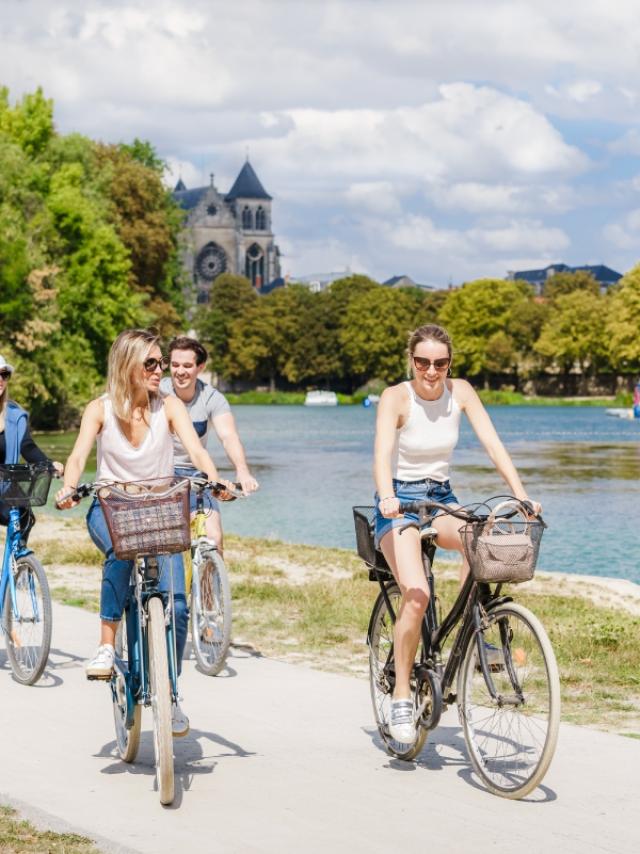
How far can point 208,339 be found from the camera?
14088 cm

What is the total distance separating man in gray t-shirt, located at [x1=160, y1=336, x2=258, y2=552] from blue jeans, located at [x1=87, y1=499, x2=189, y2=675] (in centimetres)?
237

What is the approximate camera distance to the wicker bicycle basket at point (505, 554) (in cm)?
517

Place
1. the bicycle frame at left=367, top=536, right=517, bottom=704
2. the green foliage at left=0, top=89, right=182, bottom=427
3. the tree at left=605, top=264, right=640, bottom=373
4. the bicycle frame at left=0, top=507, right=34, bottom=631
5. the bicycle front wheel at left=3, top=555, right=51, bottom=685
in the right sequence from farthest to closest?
1. the tree at left=605, top=264, right=640, bottom=373
2. the green foliage at left=0, top=89, right=182, bottom=427
3. the bicycle frame at left=0, top=507, right=34, bottom=631
4. the bicycle front wheel at left=3, top=555, right=51, bottom=685
5. the bicycle frame at left=367, top=536, right=517, bottom=704

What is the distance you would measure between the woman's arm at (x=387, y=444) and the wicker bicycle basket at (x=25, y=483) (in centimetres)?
246

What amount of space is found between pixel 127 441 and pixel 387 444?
1035 mm

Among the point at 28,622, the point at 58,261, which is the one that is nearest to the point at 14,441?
the point at 28,622

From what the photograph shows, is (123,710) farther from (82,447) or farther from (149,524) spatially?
(82,447)

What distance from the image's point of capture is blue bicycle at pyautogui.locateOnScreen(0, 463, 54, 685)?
7582mm

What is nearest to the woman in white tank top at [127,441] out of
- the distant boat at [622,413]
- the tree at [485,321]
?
the distant boat at [622,413]

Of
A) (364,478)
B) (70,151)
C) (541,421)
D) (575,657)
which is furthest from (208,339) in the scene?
(575,657)

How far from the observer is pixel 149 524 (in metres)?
5.28

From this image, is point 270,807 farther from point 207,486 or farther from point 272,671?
point 272,671

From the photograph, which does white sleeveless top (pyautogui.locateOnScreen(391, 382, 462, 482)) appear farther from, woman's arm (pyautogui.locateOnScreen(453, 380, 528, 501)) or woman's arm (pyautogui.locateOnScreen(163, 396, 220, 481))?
woman's arm (pyautogui.locateOnScreen(163, 396, 220, 481))

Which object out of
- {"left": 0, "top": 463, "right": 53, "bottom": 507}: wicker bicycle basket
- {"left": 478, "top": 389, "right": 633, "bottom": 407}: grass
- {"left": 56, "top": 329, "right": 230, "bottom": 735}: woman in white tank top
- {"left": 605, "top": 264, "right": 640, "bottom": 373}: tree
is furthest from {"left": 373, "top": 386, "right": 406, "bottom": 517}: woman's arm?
{"left": 478, "top": 389, "right": 633, "bottom": 407}: grass
